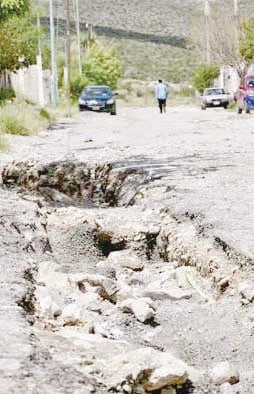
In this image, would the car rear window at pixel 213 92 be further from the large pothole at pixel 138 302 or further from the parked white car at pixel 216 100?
the large pothole at pixel 138 302

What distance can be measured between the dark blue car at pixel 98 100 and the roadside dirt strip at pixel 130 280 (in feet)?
81.2

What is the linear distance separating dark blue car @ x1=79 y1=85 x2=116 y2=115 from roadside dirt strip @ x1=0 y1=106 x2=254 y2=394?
24756 mm

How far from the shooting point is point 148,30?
97.8 meters

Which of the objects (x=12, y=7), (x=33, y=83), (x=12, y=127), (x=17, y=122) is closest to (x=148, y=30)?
(x=33, y=83)

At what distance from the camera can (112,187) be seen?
12.3 m

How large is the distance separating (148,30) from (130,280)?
92.4 meters

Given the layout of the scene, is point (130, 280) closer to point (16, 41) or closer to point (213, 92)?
point (16, 41)

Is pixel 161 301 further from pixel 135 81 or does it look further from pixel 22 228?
pixel 135 81

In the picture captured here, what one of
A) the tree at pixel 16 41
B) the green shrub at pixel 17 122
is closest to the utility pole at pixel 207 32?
the tree at pixel 16 41

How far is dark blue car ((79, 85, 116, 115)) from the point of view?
126 feet

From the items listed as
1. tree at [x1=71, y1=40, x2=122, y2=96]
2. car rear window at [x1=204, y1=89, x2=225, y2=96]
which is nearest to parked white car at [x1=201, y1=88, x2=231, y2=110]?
car rear window at [x1=204, y1=89, x2=225, y2=96]

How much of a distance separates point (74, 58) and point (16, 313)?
59.9 metres

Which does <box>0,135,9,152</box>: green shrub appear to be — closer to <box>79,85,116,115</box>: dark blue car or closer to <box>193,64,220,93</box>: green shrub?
<box>79,85,116,115</box>: dark blue car

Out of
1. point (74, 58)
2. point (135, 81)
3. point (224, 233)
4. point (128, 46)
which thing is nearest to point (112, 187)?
point (224, 233)
